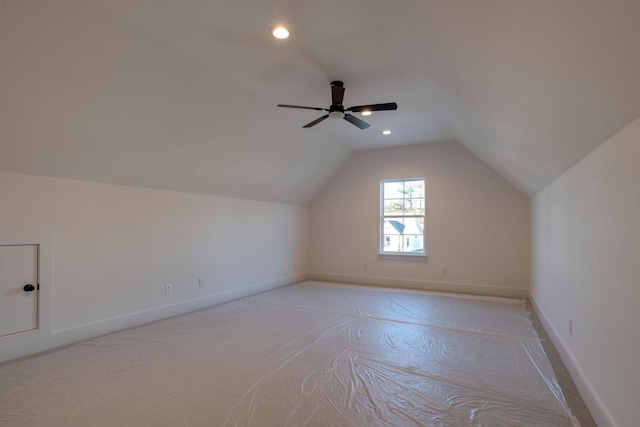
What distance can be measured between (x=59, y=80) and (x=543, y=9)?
3.13 metres

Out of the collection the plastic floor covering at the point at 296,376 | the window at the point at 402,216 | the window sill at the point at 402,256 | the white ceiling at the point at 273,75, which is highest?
the white ceiling at the point at 273,75

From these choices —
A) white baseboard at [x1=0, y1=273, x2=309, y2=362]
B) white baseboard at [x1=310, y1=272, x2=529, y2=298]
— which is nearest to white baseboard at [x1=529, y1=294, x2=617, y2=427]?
white baseboard at [x1=310, y1=272, x2=529, y2=298]

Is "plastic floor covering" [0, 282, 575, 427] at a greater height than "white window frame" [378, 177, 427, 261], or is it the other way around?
"white window frame" [378, 177, 427, 261]

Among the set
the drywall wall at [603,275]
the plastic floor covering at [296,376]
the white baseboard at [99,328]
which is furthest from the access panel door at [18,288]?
the drywall wall at [603,275]

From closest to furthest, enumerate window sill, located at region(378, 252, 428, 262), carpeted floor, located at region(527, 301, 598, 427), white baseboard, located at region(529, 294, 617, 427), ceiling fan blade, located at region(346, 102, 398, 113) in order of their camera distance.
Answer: white baseboard, located at region(529, 294, 617, 427) → carpeted floor, located at region(527, 301, 598, 427) → ceiling fan blade, located at region(346, 102, 398, 113) → window sill, located at region(378, 252, 428, 262)

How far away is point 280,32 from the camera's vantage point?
2.56 metres

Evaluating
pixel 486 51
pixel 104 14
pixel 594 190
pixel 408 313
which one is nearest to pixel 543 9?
pixel 486 51

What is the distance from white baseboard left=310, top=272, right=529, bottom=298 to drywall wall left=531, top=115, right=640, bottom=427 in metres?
2.41

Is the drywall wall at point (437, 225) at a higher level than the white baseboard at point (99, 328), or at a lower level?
higher

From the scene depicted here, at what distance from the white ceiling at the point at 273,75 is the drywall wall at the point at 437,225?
147 cm

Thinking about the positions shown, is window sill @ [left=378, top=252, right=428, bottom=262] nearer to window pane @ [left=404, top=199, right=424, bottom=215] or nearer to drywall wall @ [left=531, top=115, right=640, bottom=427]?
window pane @ [left=404, top=199, right=424, bottom=215]

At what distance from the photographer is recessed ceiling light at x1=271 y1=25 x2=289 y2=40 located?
2.51m

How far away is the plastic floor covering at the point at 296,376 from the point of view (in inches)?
83.9

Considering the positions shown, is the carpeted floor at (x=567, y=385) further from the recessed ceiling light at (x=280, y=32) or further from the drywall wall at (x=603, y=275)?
the recessed ceiling light at (x=280, y=32)
